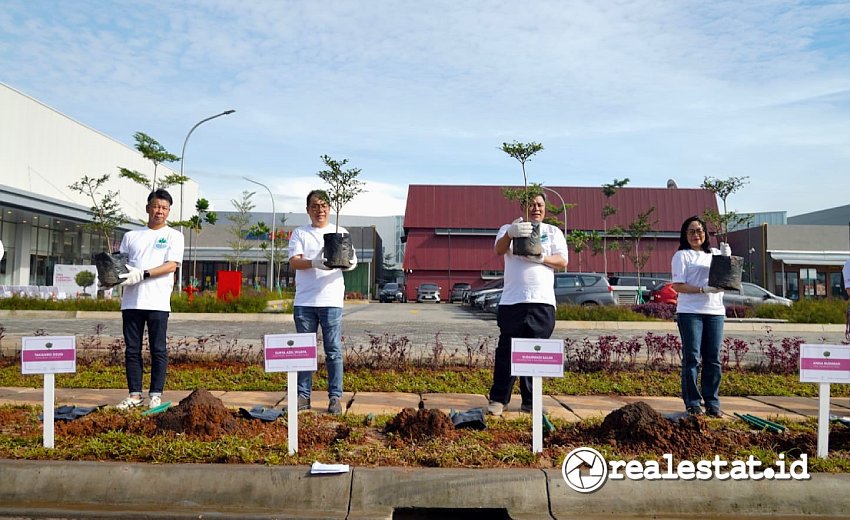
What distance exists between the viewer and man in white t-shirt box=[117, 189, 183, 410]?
17.5ft

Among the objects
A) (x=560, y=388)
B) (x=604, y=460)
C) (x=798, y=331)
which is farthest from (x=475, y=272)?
(x=604, y=460)

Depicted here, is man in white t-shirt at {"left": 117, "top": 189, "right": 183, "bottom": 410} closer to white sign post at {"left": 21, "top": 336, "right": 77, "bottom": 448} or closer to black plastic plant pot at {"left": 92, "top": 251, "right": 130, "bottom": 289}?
black plastic plant pot at {"left": 92, "top": 251, "right": 130, "bottom": 289}

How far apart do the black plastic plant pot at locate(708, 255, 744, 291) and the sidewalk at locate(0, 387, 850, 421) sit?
1241 millimetres

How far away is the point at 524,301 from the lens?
5.18 m

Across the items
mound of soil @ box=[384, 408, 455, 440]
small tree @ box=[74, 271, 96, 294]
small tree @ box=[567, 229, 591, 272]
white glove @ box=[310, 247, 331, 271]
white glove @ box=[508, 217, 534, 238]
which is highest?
small tree @ box=[567, 229, 591, 272]

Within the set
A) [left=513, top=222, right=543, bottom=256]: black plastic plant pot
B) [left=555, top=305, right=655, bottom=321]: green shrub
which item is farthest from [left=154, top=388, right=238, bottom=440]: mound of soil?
[left=555, top=305, right=655, bottom=321]: green shrub

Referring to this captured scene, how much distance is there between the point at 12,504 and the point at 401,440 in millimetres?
2381

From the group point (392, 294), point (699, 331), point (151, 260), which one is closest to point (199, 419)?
point (151, 260)

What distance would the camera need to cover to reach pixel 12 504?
3586 millimetres

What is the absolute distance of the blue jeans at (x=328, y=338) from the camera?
524 centimetres

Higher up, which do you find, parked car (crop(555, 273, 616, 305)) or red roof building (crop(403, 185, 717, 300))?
red roof building (crop(403, 185, 717, 300))

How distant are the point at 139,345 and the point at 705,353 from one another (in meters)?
5.04

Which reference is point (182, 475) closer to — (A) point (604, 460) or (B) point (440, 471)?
(B) point (440, 471)

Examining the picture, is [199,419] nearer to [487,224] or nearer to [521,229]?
[521,229]
